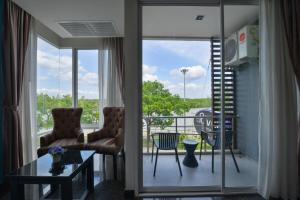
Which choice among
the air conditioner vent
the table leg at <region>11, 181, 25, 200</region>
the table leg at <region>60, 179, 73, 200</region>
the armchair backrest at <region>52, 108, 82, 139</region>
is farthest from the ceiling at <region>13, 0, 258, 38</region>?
the table leg at <region>11, 181, 25, 200</region>

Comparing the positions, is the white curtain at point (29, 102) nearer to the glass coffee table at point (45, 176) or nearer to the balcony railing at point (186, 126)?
the glass coffee table at point (45, 176)

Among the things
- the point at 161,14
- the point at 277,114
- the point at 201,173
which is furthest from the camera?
the point at 201,173

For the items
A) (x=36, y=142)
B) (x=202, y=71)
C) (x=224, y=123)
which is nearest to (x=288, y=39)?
(x=202, y=71)

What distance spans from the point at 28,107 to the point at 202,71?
2.83 metres

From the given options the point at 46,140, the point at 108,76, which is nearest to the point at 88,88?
the point at 108,76

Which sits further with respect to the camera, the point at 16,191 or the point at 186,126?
the point at 186,126

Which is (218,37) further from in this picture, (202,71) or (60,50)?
(60,50)

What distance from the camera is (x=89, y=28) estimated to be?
3.86 meters

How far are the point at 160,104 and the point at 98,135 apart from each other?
60.8 inches

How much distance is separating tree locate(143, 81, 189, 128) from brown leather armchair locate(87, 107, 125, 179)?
855mm

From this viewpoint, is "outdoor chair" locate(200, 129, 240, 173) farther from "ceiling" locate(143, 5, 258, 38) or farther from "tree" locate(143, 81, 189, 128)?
"ceiling" locate(143, 5, 258, 38)

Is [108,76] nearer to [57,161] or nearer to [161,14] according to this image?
Answer: [161,14]

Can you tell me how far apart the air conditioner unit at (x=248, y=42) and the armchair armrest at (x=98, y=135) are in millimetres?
2619

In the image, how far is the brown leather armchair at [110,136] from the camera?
3232 mm
